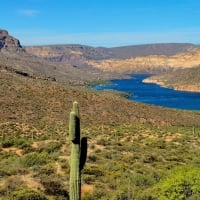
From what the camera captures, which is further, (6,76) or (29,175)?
(6,76)

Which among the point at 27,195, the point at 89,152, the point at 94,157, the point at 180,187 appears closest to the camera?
the point at 27,195

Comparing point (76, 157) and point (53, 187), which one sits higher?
point (76, 157)

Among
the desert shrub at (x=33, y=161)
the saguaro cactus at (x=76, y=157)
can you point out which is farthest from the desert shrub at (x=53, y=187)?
the saguaro cactus at (x=76, y=157)

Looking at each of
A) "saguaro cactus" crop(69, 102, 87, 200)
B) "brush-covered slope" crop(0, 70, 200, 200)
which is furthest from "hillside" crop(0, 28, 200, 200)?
"saguaro cactus" crop(69, 102, 87, 200)

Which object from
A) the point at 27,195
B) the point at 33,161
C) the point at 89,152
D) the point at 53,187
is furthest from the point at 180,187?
the point at 89,152

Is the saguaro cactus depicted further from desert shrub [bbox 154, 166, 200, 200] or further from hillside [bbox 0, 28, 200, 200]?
desert shrub [bbox 154, 166, 200, 200]

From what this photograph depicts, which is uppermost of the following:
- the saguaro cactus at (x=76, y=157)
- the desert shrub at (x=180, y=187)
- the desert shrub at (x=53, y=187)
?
the saguaro cactus at (x=76, y=157)

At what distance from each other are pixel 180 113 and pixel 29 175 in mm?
63551

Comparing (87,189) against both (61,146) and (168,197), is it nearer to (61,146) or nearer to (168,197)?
(168,197)

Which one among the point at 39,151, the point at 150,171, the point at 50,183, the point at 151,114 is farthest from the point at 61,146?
the point at 151,114

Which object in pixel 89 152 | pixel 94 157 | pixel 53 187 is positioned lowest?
pixel 89 152

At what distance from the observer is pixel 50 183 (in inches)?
905

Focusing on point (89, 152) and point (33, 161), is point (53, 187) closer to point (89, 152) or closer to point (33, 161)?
point (33, 161)

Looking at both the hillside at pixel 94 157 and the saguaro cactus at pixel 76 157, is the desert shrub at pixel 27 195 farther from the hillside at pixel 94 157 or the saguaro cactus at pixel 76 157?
the saguaro cactus at pixel 76 157
